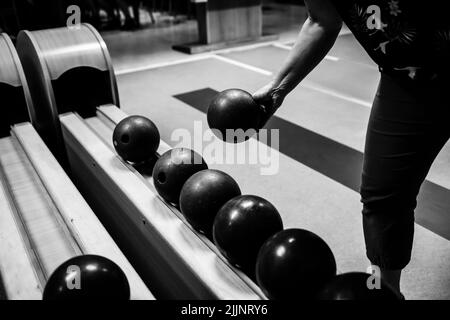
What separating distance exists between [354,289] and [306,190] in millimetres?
1475

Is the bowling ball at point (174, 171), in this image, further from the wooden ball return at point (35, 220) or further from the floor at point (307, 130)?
the floor at point (307, 130)

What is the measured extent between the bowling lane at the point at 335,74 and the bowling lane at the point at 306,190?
1.29 ft

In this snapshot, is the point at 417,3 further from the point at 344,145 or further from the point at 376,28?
the point at 344,145

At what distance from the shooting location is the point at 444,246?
2055 millimetres

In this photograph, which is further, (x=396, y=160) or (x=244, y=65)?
(x=244, y=65)

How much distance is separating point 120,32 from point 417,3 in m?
7.03

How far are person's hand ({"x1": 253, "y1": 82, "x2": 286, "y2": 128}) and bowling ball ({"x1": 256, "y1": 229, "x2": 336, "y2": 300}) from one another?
56 centimetres

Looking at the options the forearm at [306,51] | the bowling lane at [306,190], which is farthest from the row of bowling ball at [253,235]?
the bowling lane at [306,190]

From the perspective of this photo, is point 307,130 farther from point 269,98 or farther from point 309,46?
point 309,46

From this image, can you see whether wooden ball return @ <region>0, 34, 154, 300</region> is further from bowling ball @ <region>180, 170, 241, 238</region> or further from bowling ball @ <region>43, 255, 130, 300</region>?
bowling ball @ <region>180, 170, 241, 238</region>

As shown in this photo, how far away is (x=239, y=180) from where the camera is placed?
2.72 metres

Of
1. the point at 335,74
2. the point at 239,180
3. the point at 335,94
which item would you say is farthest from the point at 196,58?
the point at 239,180

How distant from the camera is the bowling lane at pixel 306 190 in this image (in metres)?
1.95

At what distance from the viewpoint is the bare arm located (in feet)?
4.67
